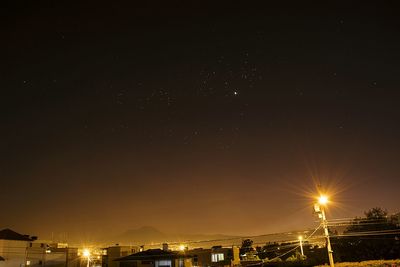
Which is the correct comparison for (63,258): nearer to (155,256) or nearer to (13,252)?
(13,252)

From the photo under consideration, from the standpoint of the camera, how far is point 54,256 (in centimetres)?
8831

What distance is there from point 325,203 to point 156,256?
37.1 meters

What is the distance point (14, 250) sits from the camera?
83062mm

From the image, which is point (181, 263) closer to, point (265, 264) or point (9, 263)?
point (265, 264)

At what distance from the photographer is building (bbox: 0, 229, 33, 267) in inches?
3142

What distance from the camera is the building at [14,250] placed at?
262ft

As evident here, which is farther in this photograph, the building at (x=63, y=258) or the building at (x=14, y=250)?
the building at (x=63, y=258)

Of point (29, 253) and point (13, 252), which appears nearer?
point (13, 252)

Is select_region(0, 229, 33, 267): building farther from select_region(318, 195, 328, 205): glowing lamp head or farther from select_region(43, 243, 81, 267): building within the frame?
select_region(318, 195, 328, 205): glowing lamp head

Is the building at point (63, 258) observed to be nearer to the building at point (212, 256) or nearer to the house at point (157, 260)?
the building at point (212, 256)

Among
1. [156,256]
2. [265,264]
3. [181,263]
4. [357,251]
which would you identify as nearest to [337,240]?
[357,251]

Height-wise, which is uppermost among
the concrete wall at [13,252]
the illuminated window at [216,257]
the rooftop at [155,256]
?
the concrete wall at [13,252]

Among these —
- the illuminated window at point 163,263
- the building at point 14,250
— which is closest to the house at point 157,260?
the illuminated window at point 163,263

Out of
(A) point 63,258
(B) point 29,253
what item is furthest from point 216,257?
(B) point 29,253
